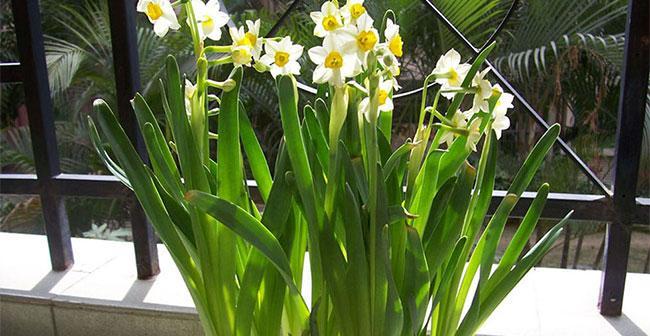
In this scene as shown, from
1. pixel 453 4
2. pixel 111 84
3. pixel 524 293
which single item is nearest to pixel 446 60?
pixel 524 293

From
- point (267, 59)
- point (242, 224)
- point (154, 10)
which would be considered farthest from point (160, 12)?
point (242, 224)

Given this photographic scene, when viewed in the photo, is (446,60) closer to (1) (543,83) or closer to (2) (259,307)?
(2) (259,307)

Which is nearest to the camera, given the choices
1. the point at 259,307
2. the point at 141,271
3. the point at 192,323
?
the point at 259,307

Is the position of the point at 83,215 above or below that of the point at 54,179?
below

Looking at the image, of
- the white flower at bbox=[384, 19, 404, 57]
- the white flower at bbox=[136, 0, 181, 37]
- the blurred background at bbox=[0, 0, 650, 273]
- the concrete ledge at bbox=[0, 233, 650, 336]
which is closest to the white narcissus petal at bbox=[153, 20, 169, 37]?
the white flower at bbox=[136, 0, 181, 37]

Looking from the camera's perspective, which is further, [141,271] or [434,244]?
[141,271]

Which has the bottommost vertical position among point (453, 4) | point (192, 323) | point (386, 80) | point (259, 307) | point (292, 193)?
point (192, 323)

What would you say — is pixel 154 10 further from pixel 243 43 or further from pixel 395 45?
pixel 395 45

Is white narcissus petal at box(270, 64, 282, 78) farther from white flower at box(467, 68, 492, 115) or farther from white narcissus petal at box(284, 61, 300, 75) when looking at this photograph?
white flower at box(467, 68, 492, 115)
